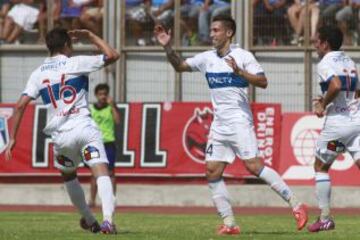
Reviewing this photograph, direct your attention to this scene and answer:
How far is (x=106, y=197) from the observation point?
43.4ft

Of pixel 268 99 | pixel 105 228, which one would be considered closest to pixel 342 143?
pixel 105 228

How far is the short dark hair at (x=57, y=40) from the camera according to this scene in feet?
44.9

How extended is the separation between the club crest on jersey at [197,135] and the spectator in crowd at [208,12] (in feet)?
8.55

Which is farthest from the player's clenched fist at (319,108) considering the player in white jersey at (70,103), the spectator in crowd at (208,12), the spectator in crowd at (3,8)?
the spectator in crowd at (3,8)

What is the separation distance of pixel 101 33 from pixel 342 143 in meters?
14.6

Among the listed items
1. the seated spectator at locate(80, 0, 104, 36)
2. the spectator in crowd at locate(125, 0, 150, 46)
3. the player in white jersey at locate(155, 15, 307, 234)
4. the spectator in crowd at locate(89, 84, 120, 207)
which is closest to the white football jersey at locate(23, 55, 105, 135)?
the player in white jersey at locate(155, 15, 307, 234)

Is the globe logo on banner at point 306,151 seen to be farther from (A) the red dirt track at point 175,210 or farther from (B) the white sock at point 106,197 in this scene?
(B) the white sock at point 106,197

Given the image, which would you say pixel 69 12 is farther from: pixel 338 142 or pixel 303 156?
pixel 338 142

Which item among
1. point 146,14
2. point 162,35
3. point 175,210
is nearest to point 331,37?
point 162,35

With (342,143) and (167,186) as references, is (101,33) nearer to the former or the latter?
(167,186)

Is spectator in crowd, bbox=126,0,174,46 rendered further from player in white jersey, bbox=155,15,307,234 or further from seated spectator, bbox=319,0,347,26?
player in white jersey, bbox=155,15,307,234

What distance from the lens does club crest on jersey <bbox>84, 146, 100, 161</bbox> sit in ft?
43.9

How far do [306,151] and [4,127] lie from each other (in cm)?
653

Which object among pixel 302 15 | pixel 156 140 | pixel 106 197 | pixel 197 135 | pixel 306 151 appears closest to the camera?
pixel 106 197
